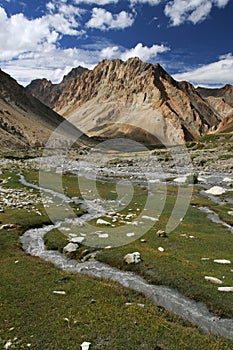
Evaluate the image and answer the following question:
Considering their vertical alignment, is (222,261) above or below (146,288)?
above

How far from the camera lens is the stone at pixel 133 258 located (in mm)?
20839

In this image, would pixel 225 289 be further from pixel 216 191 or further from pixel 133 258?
pixel 216 191

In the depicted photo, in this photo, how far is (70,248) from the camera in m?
23.4

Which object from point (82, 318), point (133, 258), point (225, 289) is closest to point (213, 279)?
point (225, 289)

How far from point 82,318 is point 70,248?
10.5 m

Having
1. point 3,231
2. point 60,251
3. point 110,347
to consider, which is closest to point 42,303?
point 110,347

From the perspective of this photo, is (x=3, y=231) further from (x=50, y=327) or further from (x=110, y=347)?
(x=110, y=347)

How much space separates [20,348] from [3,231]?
56.6ft

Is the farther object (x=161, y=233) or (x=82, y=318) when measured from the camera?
(x=161, y=233)

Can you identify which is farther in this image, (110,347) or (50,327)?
(50,327)

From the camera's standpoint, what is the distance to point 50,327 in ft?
40.9

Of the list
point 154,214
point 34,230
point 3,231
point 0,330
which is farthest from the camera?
point 154,214

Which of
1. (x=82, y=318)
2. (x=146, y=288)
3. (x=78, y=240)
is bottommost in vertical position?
(x=146, y=288)

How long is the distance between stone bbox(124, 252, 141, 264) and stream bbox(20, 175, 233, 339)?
1092 mm
